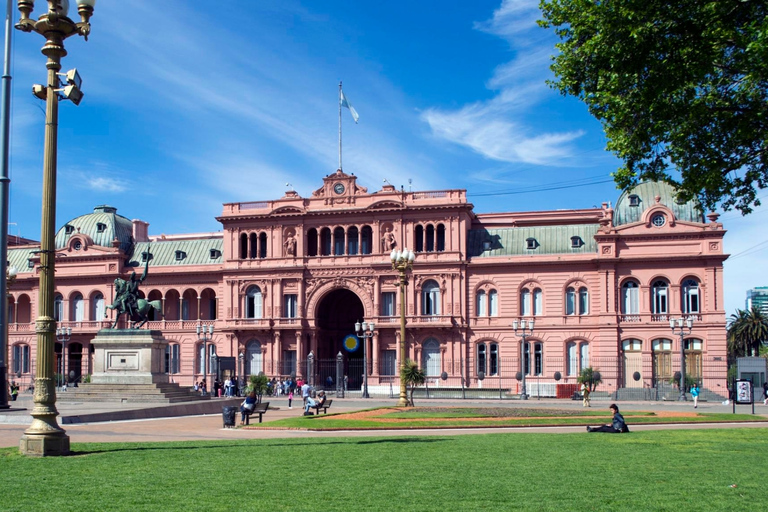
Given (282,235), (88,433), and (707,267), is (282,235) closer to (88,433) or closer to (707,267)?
(707,267)

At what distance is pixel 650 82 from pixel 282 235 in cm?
5155

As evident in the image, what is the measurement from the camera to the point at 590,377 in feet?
188

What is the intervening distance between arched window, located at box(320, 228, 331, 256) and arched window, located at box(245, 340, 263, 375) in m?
9.80

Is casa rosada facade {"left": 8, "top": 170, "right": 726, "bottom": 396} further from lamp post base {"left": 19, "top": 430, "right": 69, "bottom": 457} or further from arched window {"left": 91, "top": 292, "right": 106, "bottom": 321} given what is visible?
lamp post base {"left": 19, "top": 430, "right": 69, "bottom": 457}

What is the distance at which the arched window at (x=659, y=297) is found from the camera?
62.3 meters

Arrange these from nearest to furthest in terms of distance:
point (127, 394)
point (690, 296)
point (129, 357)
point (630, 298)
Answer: point (127, 394)
point (129, 357)
point (690, 296)
point (630, 298)

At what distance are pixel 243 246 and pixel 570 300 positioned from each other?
28755 mm

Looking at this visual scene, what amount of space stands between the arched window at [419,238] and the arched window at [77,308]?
106ft

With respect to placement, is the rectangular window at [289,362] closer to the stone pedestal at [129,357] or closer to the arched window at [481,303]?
the arched window at [481,303]

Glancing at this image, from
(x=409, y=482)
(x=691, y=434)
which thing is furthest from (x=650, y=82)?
(x=409, y=482)

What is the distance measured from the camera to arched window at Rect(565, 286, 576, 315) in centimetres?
6481

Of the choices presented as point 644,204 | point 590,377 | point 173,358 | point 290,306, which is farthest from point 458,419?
point 173,358

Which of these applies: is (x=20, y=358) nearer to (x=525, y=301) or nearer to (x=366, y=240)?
(x=366, y=240)

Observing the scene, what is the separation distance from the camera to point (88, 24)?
17.8 m
